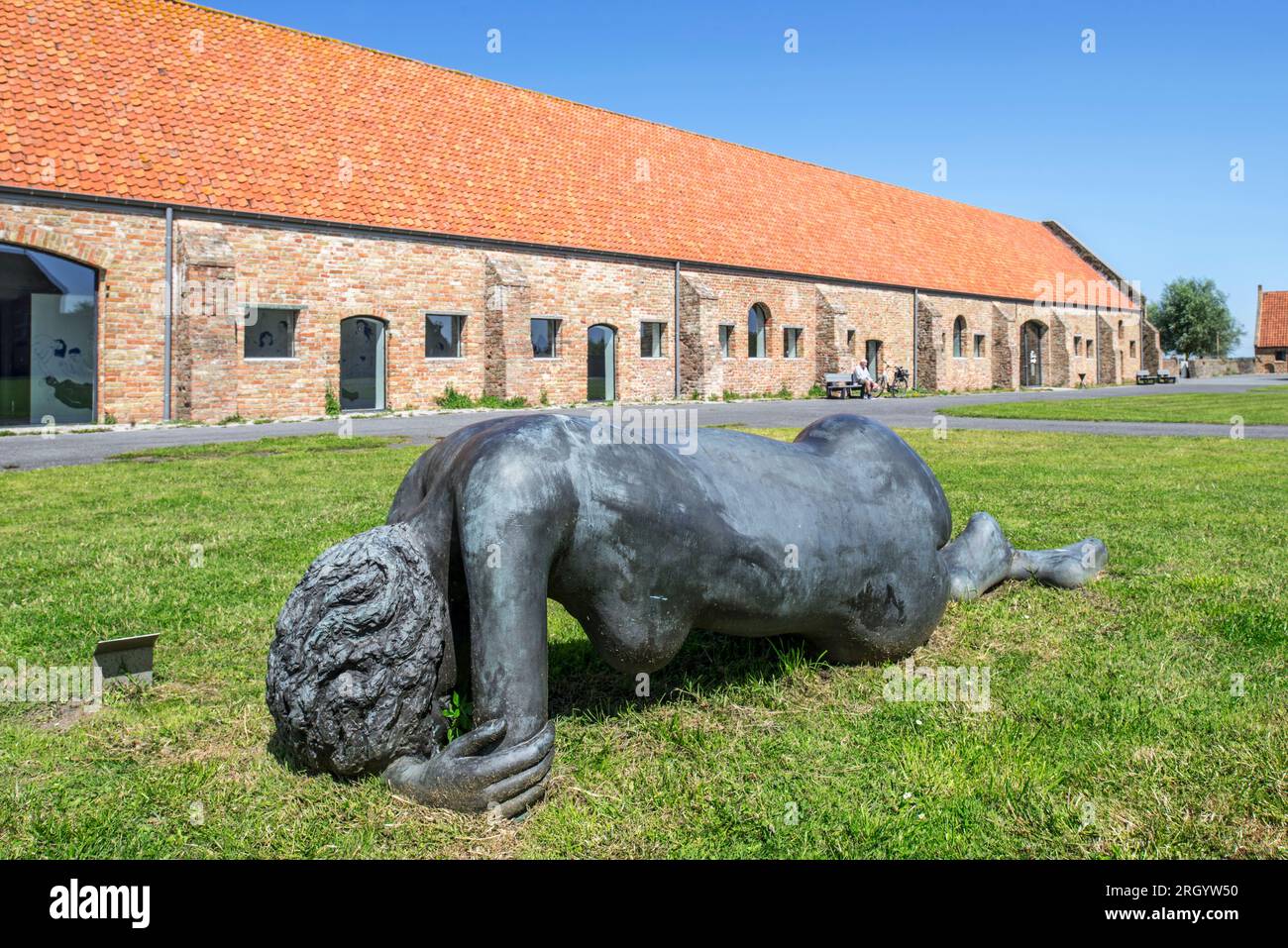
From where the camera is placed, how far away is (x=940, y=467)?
10.5m

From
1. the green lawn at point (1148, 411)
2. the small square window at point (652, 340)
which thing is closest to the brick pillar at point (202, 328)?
the small square window at point (652, 340)

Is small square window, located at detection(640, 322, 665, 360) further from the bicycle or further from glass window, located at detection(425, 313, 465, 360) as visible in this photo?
the bicycle

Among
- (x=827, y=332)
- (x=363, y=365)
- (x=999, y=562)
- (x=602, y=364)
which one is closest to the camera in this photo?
(x=999, y=562)

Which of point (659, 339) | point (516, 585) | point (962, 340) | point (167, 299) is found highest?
point (962, 340)

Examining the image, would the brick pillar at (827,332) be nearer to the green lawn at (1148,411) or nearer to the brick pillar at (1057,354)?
the green lawn at (1148,411)

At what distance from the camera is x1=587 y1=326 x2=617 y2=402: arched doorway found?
2728 centimetres

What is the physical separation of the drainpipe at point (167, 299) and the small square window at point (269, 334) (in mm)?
1466

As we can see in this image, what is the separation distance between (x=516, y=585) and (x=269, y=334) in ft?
65.7

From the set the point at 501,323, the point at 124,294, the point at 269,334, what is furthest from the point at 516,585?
the point at 501,323

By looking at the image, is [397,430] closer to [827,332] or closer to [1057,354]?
[827,332]

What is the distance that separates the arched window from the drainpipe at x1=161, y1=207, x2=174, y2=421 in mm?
17874

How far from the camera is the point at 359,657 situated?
274 centimetres
